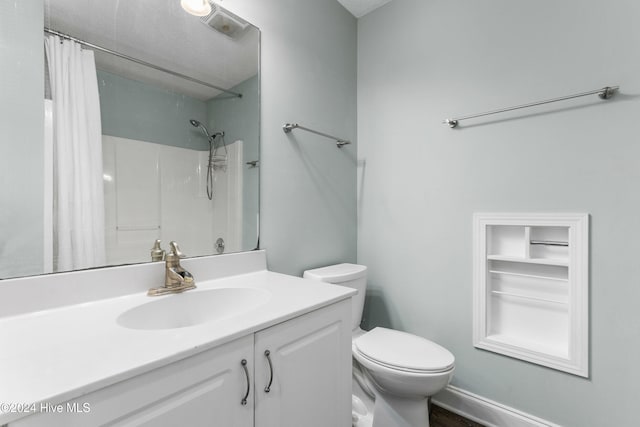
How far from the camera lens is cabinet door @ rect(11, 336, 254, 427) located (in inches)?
19.6

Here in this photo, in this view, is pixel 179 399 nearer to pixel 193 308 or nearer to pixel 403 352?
pixel 193 308

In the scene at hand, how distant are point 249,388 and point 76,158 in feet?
2.92

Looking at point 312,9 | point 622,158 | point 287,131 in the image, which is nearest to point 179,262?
point 287,131

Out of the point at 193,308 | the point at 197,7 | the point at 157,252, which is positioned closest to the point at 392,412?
the point at 193,308

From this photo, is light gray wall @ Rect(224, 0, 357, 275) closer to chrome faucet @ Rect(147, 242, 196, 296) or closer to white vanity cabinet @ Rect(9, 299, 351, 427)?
chrome faucet @ Rect(147, 242, 196, 296)

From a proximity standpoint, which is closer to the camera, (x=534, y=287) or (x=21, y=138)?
(x=21, y=138)

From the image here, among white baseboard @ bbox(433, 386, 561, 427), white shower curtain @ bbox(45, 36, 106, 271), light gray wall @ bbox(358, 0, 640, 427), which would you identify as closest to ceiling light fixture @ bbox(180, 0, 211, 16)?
white shower curtain @ bbox(45, 36, 106, 271)

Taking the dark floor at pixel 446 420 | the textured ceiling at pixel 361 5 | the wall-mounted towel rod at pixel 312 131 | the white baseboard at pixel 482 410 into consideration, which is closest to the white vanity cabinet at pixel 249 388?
the dark floor at pixel 446 420

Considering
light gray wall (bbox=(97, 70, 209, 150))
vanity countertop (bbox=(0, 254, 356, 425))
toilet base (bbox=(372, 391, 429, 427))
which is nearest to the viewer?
vanity countertop (bbox=(0, 254, 356, 425))

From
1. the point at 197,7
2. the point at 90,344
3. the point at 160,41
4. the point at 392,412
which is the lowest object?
the point at 392,412

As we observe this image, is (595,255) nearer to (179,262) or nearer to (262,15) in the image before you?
(179,262)

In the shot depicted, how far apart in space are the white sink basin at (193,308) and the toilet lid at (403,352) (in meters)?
0.63

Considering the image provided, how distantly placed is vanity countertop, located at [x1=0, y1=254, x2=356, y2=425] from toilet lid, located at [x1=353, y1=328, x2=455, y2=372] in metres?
0.50

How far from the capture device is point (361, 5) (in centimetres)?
194
